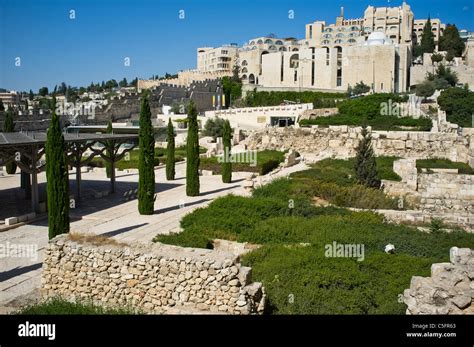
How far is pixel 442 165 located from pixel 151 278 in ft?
64.5

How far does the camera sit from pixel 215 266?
22.3 ft

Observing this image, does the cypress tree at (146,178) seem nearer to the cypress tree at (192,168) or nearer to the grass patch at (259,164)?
the cypress tree at (192,168)

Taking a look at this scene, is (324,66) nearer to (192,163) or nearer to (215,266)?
(192,163)

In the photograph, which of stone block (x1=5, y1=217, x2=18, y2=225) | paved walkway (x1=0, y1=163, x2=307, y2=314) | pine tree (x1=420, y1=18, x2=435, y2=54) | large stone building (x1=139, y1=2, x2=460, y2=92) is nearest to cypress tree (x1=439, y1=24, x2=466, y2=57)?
pine tree (x1=420, y1=18, x2=435, y2=54)

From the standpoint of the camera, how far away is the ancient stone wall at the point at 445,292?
240 inches

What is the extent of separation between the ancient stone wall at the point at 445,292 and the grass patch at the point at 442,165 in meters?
15.8

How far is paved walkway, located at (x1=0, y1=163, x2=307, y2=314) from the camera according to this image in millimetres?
9172

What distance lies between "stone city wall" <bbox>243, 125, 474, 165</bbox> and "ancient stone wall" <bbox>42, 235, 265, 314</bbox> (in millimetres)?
20187

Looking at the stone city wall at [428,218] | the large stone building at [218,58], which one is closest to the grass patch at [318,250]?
the stone city wall at [428,218]

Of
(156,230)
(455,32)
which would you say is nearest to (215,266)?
(156,230)

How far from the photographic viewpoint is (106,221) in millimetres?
14422

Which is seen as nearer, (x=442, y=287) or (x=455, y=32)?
(x=442, y=287)

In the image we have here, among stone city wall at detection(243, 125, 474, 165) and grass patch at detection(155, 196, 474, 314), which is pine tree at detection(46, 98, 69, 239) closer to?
grass patch at detection(155, 196, 474, 314)
